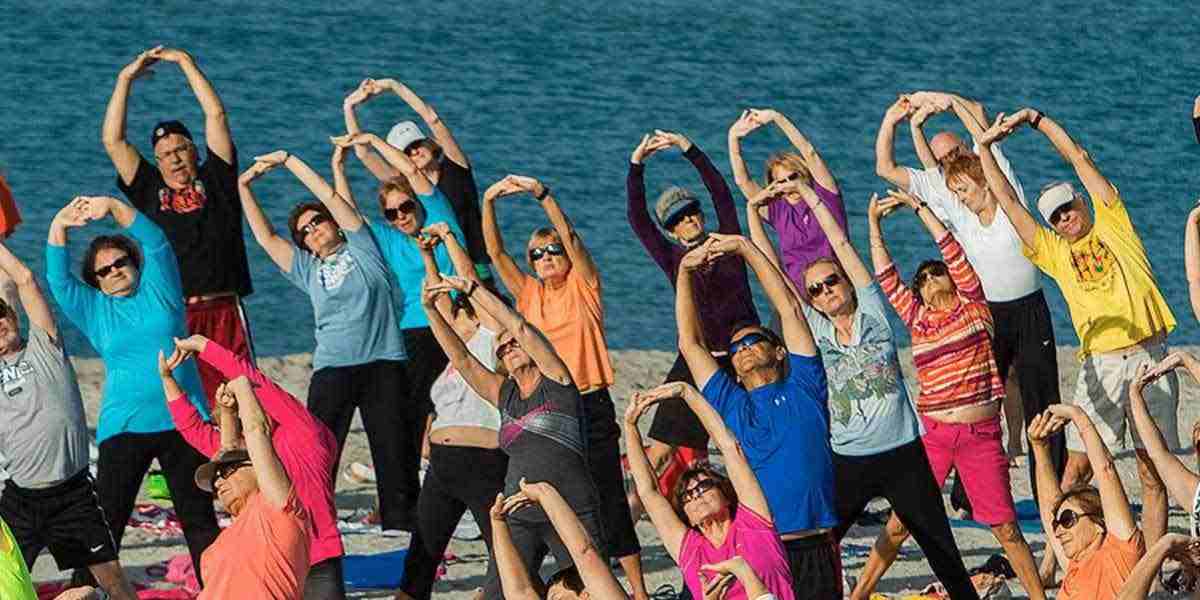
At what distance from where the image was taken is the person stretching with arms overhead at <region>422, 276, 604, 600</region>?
14.0 metres

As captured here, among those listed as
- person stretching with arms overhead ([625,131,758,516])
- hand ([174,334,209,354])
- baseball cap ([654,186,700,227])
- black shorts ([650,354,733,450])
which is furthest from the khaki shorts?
hand ([174,334,209,354])

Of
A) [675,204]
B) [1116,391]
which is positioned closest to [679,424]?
[675,204]

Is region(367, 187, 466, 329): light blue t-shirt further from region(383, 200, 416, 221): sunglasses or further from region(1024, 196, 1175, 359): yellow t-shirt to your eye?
region(1024, 196, 1175, 359): yellow t-shirt

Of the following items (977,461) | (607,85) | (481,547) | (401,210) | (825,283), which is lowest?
(607,85)

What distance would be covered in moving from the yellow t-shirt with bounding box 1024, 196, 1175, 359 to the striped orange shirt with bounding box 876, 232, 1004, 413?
0.50m

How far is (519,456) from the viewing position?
46.2 ft

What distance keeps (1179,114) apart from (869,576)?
27.2m

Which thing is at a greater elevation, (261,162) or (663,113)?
(261,162)

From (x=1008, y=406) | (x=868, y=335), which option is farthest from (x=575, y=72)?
Result: (x=868, y=335)

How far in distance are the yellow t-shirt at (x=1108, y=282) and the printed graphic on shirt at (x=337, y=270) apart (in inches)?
140

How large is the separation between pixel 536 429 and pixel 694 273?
2799mm

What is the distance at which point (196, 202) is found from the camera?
55.2 ft

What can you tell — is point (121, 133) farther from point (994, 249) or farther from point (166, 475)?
point (994, 249)

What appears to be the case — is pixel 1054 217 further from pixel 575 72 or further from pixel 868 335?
pixel 575 72
